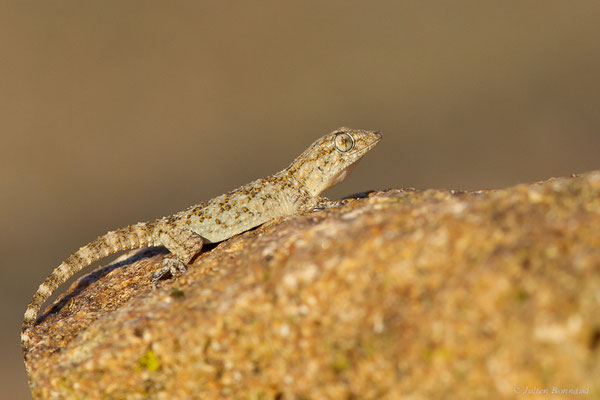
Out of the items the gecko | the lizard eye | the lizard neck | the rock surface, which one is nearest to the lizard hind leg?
the gecko

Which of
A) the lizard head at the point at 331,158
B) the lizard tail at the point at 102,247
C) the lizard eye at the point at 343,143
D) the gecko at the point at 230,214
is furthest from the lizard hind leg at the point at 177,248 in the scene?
the lizard eye at the point at 343,143

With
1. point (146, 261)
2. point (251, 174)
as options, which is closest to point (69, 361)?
point (146, 261)

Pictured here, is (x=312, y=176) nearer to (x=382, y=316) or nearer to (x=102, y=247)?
(x=102, y=247)

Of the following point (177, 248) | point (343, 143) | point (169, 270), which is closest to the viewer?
point (169, 270)

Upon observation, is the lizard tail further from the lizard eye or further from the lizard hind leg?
the lizard eye

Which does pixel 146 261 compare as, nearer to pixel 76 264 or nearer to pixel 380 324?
pixel 76 264

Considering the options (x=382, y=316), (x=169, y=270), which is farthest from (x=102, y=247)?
(x=382, y=316)

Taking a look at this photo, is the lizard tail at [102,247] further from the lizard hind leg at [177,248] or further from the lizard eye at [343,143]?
the lizard eye at [343,143]
